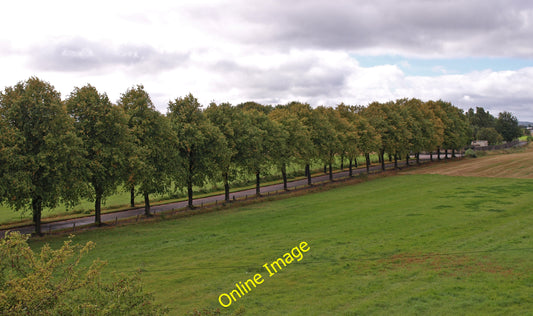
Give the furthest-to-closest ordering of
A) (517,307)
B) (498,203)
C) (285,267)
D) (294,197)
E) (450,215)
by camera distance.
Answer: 1. (294,197)
2. (498,203)
3. (450,215)
4. (285,267)
5. (517,307)

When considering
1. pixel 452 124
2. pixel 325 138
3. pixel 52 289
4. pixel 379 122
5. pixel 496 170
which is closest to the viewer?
pixel 52 289

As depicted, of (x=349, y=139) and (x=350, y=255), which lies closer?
(x=350, y=255)

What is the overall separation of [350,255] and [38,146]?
31069mm

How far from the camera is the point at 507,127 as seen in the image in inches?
6560

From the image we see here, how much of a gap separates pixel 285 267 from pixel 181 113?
32689mm

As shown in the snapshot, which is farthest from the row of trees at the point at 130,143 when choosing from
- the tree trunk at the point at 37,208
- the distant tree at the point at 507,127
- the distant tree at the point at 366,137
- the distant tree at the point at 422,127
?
the distant tree at the point at 507,127

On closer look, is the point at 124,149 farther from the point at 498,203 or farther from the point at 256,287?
the point at 498,203

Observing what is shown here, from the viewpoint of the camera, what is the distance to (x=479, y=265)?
75.6ft

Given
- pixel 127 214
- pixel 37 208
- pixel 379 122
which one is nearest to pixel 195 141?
pixel 127 214

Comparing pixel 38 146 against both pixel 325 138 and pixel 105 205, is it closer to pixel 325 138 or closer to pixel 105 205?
pixel 105 205

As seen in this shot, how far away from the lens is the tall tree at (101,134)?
39.6 meters

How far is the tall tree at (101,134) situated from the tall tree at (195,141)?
904 centimetres

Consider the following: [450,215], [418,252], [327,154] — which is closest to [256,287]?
[418,252]

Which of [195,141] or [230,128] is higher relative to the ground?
[230,128]
